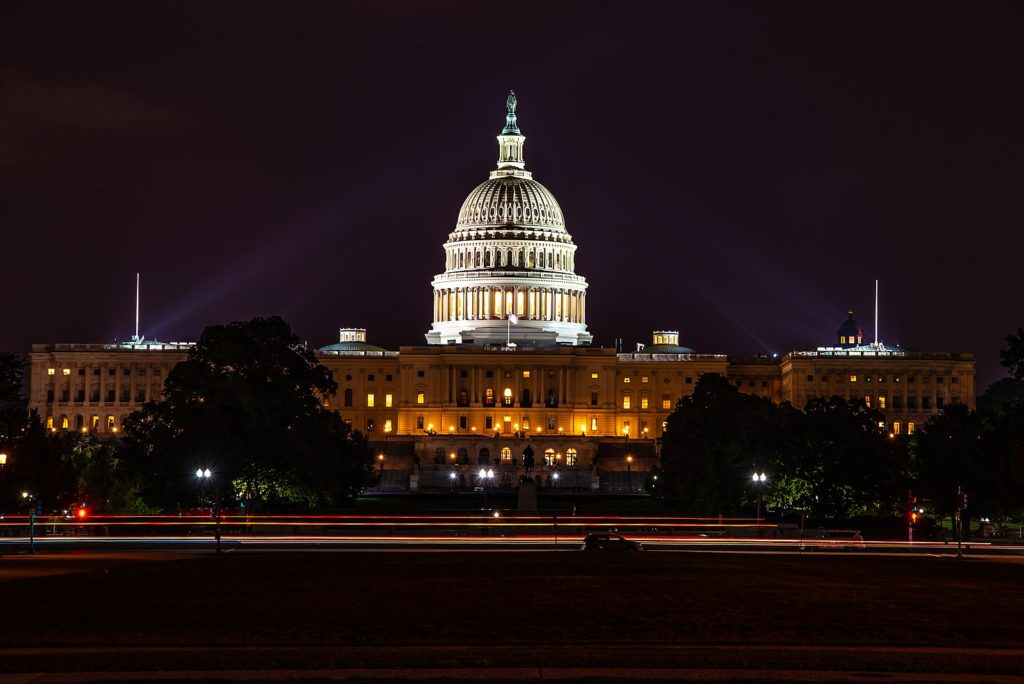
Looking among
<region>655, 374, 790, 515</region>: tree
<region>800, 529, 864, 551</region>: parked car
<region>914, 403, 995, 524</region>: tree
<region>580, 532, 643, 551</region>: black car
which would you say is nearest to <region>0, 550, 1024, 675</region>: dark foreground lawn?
<region>580, 532, 643, 551</region>: black car

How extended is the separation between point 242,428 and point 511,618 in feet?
199

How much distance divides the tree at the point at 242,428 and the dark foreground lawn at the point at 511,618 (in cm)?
4064

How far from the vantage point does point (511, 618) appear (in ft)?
133

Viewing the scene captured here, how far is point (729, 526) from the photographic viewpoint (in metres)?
93.2

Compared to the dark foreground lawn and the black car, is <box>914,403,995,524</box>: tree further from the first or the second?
the dark foreground lawn

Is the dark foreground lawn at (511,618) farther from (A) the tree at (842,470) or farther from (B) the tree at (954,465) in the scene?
(A) the tree at (842,470)

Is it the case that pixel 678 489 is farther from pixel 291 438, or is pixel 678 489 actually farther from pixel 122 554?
pixel 122 554

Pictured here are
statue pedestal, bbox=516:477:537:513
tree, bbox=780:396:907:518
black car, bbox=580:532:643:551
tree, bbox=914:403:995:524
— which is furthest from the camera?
statue pedestal, bbox=516:477:537:513

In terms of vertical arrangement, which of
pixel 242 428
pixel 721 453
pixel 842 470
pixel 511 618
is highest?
pixel 242 428

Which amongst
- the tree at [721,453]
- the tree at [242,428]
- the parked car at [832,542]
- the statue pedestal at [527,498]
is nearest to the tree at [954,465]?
the parked car at [832,542]

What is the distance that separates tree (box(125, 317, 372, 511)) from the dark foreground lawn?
40.6 meters

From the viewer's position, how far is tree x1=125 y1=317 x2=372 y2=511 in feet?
319

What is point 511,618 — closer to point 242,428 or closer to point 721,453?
point 242,428

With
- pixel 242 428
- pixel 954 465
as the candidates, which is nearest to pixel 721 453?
pixel 954 465
